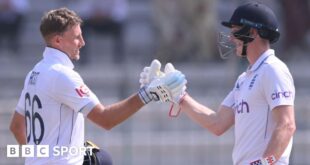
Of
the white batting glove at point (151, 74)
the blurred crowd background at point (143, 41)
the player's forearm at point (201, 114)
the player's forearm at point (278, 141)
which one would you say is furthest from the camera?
the blurred crowd background at point (143, 41)

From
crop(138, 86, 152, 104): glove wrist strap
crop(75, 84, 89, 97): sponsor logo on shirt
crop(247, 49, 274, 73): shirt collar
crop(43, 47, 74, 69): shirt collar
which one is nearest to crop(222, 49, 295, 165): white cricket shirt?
crop(247, 49, 274, 73): shirt collar

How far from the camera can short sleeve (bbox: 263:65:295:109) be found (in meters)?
7.13

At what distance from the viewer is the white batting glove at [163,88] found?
768 cm

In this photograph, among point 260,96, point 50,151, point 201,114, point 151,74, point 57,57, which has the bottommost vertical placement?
point 50,151

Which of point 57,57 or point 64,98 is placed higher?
point 57,57

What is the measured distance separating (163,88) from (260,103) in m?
0.73

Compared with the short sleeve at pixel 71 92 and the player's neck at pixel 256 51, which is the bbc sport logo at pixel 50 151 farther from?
the player's neck at pixel 256 51

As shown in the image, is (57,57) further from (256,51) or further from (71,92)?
(256,51)

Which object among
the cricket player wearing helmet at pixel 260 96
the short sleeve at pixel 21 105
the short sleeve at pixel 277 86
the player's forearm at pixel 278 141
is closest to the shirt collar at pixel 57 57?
the short sleeve at pixel 21 105

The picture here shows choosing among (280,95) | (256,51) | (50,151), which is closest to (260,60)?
(256,51)

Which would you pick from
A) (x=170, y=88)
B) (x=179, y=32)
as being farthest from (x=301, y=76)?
(x=170, y=88)

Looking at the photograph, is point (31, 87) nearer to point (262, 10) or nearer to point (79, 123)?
point (79, 123)

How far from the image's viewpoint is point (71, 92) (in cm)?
757

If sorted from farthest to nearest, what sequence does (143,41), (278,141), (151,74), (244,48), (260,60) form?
(143,41), (151,74), (244,48), (260,60), (278,141)
